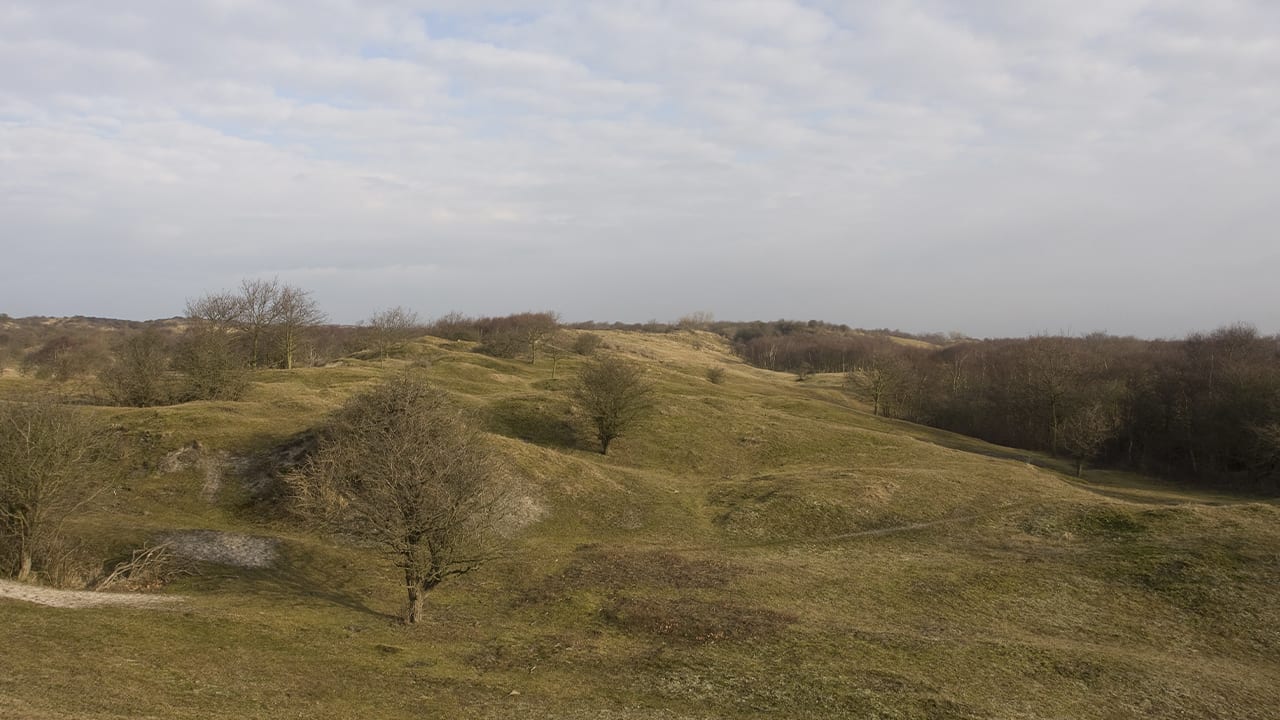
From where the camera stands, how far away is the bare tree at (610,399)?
56.5m

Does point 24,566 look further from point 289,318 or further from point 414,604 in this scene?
point 289,318

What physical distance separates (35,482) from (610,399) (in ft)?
121

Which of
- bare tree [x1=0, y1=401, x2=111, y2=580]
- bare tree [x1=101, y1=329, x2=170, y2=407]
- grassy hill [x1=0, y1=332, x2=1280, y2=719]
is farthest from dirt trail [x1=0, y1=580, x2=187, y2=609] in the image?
bare tree [x1=101, y1=329, x2=170, y2=407]

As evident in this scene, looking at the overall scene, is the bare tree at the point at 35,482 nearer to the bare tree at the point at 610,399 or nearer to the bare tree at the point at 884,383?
the bare tree at the point at 610,399

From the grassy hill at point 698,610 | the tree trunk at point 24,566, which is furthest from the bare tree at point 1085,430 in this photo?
the tree trunk at point 24,566

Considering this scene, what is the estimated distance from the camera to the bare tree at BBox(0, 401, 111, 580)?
25156 mm

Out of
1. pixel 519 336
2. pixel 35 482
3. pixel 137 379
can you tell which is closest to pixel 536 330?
pixel 519 336

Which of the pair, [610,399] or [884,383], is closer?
[610,399]

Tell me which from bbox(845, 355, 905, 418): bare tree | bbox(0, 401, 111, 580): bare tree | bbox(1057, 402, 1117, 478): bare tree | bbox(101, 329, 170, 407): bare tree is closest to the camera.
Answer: bbox(0, 401, 111, 580): bare tree

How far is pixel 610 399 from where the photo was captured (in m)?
56.4

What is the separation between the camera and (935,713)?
18.3 m

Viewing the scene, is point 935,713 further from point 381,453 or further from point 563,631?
point 381,453

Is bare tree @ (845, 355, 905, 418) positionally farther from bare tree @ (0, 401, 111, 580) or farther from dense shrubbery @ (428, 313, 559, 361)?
bare tree @ (0, 401, 111, 580)

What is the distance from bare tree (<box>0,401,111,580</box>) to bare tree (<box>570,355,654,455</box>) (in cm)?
3456
